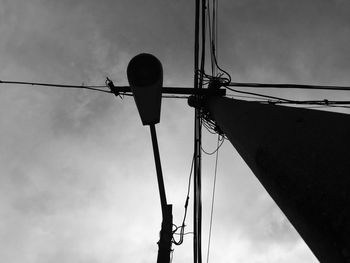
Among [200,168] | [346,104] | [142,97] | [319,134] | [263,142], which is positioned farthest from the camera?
[200,168]

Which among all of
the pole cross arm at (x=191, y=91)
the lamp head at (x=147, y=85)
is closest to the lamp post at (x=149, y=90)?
the lamp head at (x=147, y=85)

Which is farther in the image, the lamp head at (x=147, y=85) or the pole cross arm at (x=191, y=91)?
the pole cross arm at (x=191, y=91)

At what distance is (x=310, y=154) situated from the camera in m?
1.66

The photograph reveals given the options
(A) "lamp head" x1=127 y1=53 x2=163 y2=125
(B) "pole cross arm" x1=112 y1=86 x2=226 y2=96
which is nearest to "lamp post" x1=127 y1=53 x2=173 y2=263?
(A) "lamp head" x1=127 y1=53 x2=163 y2=125

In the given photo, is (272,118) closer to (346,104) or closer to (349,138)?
(349,138)

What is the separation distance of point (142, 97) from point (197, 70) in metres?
3.33

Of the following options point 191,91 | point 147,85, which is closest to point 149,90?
point 147,85

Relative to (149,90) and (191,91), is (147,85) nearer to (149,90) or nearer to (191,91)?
(149,90)

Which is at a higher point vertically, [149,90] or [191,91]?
[191,91]

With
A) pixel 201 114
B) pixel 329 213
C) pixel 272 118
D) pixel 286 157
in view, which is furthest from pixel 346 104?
pixel 329 213

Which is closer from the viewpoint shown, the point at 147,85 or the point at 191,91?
the point at 147,85

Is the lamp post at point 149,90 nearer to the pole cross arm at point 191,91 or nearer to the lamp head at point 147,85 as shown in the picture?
the lamp head at point 147,85

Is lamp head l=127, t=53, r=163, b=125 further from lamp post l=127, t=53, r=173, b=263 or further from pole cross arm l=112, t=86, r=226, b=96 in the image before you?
pole cross arm l=112, t=86, r=226, b=96

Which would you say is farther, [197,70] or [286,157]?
[197,70]
